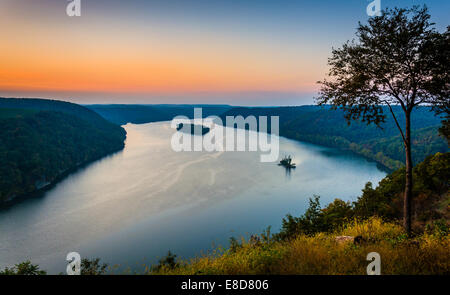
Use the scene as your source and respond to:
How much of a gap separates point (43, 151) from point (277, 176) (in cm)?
8016

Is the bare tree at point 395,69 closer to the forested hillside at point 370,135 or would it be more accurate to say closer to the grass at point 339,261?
the grass at point 339,261

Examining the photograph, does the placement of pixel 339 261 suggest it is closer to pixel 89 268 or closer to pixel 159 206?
pixel 89 268

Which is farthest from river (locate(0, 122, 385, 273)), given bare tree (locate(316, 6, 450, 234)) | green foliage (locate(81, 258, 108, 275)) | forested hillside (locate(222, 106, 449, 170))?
bare tree (locate(316, 6, 450, 234))

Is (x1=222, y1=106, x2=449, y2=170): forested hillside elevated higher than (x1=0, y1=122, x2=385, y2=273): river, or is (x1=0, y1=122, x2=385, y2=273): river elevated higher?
(x1=222, y1=106, x2=449, y2=170): forested hillside

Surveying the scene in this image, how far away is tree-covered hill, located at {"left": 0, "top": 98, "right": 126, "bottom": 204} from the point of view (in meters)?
65.1

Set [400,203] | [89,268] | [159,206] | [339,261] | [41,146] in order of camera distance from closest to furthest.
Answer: [339,261], [400,203], [89,268], [159,206], [41,146]

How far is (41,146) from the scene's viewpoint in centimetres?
8512

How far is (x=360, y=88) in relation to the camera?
7.52 metres

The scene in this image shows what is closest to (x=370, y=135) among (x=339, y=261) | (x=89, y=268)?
(x=89, y=268)

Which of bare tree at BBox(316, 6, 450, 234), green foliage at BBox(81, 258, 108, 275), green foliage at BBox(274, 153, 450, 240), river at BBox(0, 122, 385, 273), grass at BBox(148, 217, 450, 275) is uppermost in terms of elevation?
bare tree at BBox(316, 6, 450, 234)

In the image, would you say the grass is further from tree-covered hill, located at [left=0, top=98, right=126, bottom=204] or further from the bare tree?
tree-covered hill, located at [left=0, top=98, right=126, bottom=204]

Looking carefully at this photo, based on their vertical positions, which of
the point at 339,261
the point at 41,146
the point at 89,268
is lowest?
the point at 89,268

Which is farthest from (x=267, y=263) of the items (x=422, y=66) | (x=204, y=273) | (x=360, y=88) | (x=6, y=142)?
(x=6, y=142)

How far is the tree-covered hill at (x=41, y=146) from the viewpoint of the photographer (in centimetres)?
6512
